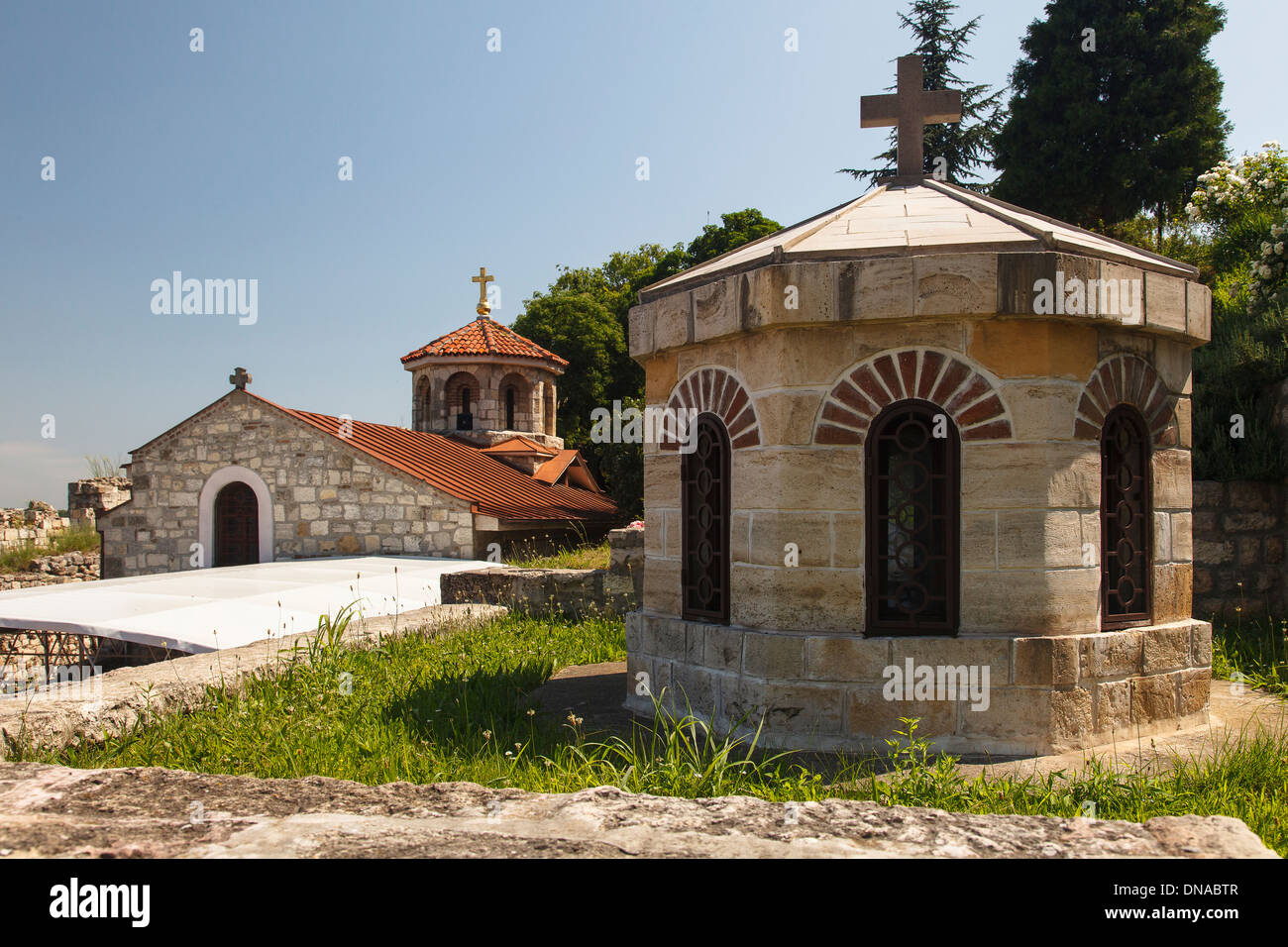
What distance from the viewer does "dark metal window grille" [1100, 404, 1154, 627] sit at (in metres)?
5.39

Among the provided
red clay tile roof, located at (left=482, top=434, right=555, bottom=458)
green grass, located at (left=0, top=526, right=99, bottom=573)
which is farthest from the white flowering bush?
green grass, located at (left=0, top=526, right=99, bottom=573)

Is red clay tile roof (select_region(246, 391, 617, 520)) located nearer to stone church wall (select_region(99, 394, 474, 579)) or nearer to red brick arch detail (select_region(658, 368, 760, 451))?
stone church wall (select_region(99, 394, 474, 579))

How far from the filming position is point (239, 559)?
51.3ft

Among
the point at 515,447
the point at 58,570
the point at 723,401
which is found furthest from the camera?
the point at 515,447

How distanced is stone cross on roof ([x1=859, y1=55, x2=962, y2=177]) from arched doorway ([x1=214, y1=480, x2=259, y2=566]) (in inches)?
501

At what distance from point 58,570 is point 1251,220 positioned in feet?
80.2

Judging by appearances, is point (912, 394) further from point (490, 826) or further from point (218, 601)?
point (218, 601)

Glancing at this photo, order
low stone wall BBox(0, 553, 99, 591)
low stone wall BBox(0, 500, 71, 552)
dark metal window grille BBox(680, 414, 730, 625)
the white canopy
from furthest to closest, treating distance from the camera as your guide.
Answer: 1. low stone wall BBox(0, 500, 71, 552)
2. low stone wall BBox(0, 553, 99, 591)
3. the white canopy
4. dark metal window grille BBox(680, 414, 730, 625)

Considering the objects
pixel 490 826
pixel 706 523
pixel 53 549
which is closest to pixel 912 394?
pixel 706 523

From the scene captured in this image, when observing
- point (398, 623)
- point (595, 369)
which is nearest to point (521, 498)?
point (398, 623)

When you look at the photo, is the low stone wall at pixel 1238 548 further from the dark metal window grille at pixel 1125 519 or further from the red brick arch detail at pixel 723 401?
the red brick arch detail at pixel 723 401

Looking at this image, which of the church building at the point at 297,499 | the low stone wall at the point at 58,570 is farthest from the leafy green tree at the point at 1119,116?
the low stone wall at the point at 58,570

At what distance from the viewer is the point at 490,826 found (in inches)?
96.7

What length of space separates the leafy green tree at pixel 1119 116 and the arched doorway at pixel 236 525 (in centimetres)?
2124
